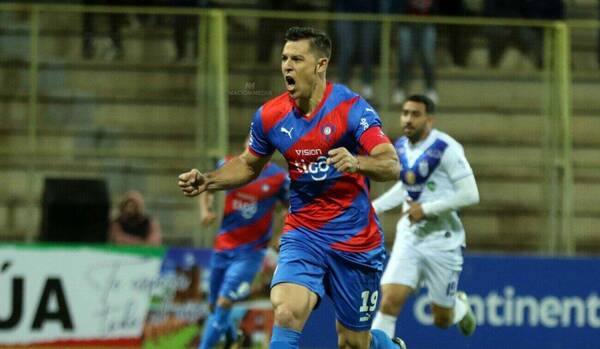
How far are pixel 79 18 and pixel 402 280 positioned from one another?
6.11 m

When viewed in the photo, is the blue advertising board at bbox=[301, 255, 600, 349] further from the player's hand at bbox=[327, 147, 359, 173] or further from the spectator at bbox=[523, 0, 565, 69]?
the player's hand at bbox=[327, 147, 359, 173]

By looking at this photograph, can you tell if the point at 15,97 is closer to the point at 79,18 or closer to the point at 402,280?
the point at 79,18

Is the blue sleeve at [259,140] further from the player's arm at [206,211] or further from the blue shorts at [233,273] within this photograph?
the blue shorts at [233,273]

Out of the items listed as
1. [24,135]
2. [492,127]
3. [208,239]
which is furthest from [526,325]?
[24,135]

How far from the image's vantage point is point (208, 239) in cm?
1478

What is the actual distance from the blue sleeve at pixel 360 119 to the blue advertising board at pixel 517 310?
650 centimetres

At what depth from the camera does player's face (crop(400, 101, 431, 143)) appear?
1138cm

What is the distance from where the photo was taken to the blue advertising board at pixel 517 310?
47.7 feet

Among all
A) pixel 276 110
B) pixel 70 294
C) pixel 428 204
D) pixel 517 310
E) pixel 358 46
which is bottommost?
pixel 517 310

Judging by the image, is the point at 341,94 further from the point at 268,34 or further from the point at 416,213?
the point at 268,34

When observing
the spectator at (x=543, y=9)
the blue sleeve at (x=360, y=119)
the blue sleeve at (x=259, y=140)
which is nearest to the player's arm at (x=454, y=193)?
the blue sleeve at (x=259, y=140)

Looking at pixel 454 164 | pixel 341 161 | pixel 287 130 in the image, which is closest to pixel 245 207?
pixel 454 164

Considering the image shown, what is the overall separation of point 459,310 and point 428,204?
123 cm

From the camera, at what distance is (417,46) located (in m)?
15.4
